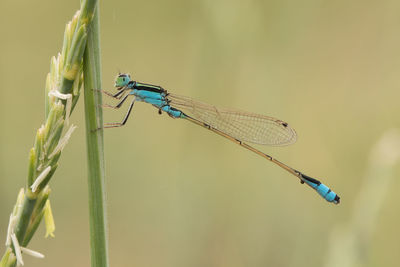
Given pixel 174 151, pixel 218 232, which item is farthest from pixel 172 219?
pixel 174 151

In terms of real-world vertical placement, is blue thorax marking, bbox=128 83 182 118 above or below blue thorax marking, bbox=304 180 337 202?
above

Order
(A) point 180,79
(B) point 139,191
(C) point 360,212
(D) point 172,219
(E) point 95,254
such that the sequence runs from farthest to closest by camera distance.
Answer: (A) point 180,79, (B) point 139,191, (D) point 172,219, (C) point 360,212, (E) point 95,254

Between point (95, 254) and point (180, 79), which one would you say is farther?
point (180, 79)

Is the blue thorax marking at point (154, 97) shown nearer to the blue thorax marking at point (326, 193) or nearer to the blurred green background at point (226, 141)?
the blurred green background at point (226, 141)

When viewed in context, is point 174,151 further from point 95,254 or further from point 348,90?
point 95,254

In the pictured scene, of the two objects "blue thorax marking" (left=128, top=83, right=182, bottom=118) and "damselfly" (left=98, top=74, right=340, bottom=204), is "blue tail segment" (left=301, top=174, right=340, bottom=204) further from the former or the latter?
"blue thorax marking" (left=128, top=83, right=182, bottom=118)

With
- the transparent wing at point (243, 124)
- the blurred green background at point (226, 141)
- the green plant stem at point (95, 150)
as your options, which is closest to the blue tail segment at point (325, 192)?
the blurred green background at point (226, 141)

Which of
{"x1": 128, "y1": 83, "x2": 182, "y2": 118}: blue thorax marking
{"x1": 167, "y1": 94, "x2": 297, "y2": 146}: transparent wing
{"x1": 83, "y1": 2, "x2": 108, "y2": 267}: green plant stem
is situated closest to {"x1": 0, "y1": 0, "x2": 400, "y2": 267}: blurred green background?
{"x1": 167, "y1": 94, "x2": 297, "y2": 146}: transparent wing

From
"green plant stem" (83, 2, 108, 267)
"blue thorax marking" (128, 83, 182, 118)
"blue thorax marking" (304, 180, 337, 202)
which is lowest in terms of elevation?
"green plant stem" (83, 2, 108, 267)
